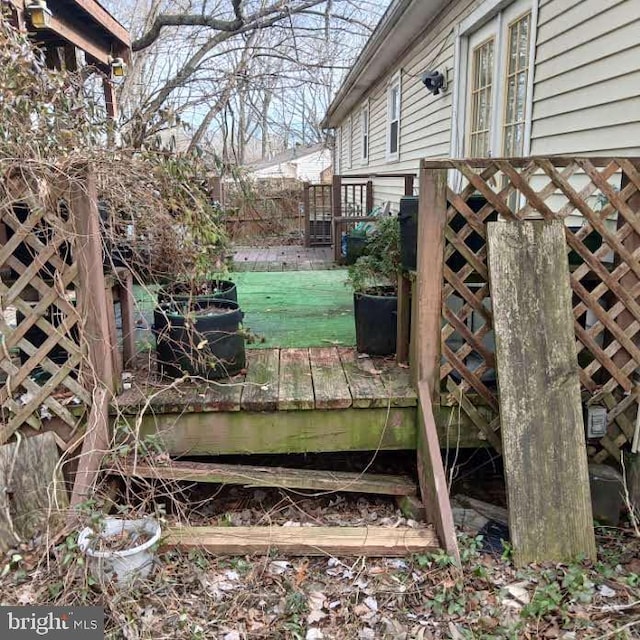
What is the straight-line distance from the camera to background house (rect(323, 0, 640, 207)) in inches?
124

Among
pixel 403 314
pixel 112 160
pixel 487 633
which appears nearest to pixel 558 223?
pixel 403 314

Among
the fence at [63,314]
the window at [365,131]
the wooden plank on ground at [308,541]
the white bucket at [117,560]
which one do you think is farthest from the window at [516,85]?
the window at [365,131]

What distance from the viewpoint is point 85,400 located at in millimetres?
2646

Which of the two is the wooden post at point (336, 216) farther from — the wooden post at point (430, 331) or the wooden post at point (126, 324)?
the wooden post at point (430, 331)

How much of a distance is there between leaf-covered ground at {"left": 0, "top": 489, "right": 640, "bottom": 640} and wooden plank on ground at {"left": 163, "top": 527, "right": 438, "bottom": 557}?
40mm

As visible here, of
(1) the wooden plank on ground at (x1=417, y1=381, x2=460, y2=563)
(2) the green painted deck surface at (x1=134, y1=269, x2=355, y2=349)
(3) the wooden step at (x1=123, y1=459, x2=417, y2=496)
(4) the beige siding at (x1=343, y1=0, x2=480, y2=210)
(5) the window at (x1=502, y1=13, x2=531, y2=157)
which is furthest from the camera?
(4) the beige siding at (x1=343, y1=0, x2=480, y2=210)

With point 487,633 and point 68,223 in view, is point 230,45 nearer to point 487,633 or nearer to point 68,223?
point 68,223

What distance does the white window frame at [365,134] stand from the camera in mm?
11613

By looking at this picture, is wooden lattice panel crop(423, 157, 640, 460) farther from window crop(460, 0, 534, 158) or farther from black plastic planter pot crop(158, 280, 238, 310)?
window crop(460, 0, 534, 158)

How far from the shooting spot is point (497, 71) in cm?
475

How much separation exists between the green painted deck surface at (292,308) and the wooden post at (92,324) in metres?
0.21

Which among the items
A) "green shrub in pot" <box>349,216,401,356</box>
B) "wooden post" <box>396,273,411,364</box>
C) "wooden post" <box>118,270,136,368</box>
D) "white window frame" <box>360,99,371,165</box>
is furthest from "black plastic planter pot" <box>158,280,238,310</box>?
"white window frame" <box>360,99,371,165</box>

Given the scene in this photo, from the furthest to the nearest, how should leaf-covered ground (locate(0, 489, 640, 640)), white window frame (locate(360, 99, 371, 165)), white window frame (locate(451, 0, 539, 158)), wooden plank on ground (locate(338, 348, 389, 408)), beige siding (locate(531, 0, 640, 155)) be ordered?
white window frame (locate(360, 99, 371, 165)) → white window frame (locate(451, 0, 539, 158)) → beige siding (locate(531, 0, 640, 155)) → wooden plank on ground (locate(338, 348, 389, 408)) → leaf-covered ground (locate(0, 489, 640, 640))

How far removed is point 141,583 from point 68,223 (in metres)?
1.49
